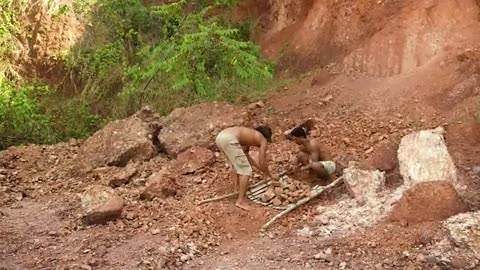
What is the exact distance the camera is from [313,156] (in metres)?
6.70

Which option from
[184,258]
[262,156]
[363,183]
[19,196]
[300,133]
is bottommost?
[19,196]

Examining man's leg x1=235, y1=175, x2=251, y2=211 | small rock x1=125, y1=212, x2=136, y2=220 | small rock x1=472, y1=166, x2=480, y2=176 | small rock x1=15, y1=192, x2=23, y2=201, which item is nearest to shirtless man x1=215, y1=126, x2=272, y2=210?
man's leg x1=235, y1=175, x2=251, y2=211

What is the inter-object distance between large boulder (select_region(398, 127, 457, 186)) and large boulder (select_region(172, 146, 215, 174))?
2.11 metres

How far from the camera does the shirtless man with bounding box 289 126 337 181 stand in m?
6.60

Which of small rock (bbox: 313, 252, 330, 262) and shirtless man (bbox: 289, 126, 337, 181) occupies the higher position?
shirtless man (bbox: 289, 126, 337, 181)

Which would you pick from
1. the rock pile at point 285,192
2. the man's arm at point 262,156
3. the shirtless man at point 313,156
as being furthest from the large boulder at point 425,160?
the man's arm at point 262,156

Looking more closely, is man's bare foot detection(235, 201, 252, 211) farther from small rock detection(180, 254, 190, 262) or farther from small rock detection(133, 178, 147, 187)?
small rock detection(133, 178, 147, 187)

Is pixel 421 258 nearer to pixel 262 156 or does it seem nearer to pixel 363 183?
pixel 363 183

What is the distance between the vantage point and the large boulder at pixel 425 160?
19.6 ft

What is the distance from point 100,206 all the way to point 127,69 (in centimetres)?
475

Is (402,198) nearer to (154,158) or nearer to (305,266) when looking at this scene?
(305,266)

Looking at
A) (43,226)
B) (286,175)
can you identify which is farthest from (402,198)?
(43,226)

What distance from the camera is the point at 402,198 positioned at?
5617mm

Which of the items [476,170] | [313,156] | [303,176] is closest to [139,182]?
[303,176]
